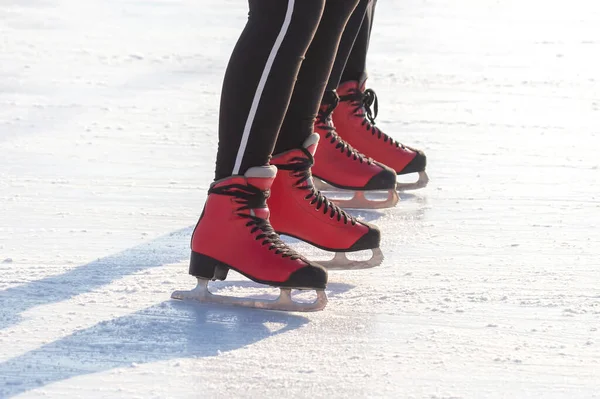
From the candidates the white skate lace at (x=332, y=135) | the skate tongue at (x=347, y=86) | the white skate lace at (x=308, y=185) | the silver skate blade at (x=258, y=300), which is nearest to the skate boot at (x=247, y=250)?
the silver skate blade at (x=258, y=300)

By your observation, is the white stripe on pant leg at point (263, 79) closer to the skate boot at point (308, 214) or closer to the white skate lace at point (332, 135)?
the skate boot at point (308, 214)

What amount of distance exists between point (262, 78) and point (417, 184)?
1.16 m

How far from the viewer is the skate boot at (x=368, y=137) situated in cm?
320

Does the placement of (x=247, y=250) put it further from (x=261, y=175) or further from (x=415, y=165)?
(x=415, y=165)

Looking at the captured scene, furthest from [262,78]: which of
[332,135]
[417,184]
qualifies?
[417,184]

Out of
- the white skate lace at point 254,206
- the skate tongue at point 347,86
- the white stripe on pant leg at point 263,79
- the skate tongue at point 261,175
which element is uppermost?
the white stripe on pant leg at point 263,79

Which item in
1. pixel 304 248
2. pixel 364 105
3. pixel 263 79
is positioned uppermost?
pixel 263 79

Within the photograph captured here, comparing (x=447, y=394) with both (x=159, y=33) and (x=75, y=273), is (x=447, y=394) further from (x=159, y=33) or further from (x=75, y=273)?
(x=159, y=33)

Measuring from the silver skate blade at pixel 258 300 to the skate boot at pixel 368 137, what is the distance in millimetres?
1059

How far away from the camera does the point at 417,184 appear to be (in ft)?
10.7

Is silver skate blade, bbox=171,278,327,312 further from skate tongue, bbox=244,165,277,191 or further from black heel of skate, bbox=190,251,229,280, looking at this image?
skate tongue, bbox=244,165,277,191

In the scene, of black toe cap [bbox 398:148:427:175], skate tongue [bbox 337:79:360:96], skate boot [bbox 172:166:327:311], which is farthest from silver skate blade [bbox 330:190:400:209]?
skate boot [bbox 172:166:327:311]

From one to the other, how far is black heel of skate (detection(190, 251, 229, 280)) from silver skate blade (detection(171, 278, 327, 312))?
0.04 ft

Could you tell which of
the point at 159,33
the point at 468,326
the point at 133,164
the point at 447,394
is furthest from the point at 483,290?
the point at 159,33
